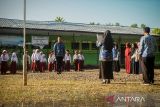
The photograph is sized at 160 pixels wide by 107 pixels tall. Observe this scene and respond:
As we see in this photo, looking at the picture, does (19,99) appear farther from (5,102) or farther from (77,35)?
(77,35)

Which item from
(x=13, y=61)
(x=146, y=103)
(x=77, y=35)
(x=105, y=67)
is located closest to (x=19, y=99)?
(x=146, y=103)

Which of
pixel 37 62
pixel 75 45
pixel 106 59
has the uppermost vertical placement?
pixel 75 45

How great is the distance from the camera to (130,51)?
2116 cm

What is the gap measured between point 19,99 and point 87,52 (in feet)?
87.8

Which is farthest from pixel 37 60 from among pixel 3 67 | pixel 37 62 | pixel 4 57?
pixel 3 67

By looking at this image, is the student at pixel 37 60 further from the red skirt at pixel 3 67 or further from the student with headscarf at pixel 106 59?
the student with headscarf at pixel 106 59

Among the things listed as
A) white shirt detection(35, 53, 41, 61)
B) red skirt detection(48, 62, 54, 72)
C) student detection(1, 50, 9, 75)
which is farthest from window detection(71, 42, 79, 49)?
student detection(1, 50, 9, 75)

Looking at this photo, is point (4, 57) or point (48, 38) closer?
point (4, 57)

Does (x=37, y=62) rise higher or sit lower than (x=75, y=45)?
lower

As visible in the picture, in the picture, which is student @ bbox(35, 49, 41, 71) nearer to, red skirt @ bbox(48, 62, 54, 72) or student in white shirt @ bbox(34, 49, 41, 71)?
student in white shirt @ bbox(34, 49, 41, 71)

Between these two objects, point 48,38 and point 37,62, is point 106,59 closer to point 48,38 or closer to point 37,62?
point 37,62

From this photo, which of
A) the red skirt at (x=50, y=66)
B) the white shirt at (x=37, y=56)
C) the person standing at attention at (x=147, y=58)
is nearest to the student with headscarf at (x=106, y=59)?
the person standing at attention at (x=147, y=58)

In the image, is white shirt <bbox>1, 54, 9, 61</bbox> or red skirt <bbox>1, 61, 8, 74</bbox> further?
white shirt <bbox>1, 54, 9, 61</bbox>

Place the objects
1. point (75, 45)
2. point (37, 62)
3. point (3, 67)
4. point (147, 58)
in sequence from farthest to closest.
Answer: point (75, 45) → point (37, 62) → point (3, 67) → point (147, 58)
